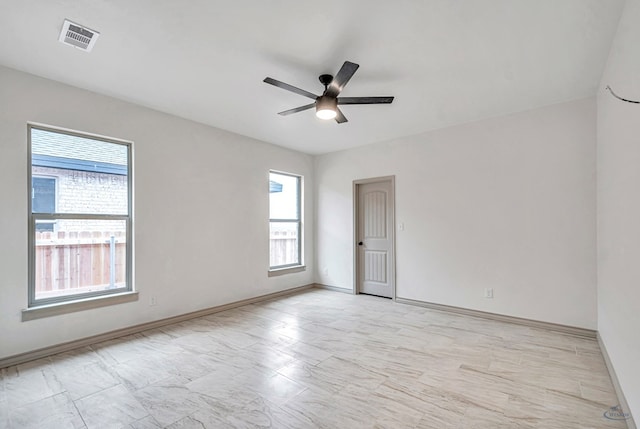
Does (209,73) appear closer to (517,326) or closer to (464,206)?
(464,206)

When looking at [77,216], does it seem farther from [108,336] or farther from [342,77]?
[342,77]

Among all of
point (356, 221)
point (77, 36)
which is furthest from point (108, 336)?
point (356, 221)

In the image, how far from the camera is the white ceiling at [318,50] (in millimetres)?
2078

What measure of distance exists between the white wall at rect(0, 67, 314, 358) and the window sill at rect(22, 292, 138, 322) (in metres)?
0.06

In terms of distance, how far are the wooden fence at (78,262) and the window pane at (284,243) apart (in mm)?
2388

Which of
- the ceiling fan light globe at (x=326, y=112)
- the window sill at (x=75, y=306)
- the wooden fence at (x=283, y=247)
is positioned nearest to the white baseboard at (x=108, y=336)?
the window sill at (x=75, y=306)

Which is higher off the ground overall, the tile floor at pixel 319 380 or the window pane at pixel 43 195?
the window pane at pixel 43 195

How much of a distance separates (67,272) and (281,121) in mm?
3033

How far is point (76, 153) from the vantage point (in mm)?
3293

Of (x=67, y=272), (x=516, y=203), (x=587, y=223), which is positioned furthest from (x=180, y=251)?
(x=587, y=223)

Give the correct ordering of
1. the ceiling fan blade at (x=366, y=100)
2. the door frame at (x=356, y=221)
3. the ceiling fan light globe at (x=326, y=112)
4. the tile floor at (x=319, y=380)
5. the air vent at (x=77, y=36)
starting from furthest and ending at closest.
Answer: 1. the door frame at (x=356, y=221)
2. the ceiling fan light globe at (x=326, y=112)
3. the ceiling fan blade at (x=366, y=100)
4. the air vent at (x=77, y=36)
5. the tile floor at (x=319, y=380)

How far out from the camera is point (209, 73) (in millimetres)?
2934

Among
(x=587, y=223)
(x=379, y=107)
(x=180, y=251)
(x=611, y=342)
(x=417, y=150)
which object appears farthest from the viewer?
(x=417, y=150)

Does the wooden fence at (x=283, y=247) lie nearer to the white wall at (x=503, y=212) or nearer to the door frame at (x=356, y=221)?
the door frame at (x=356, y=221)
